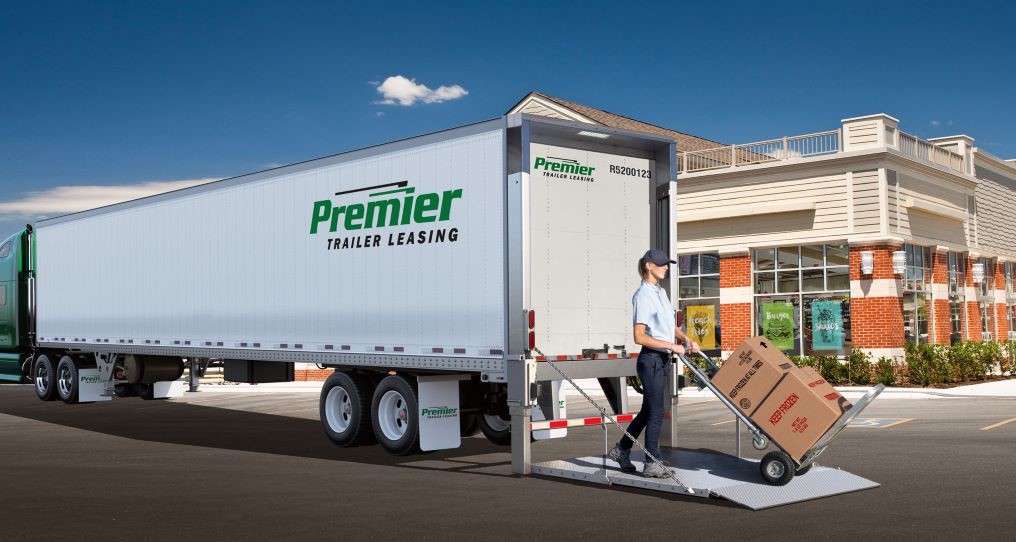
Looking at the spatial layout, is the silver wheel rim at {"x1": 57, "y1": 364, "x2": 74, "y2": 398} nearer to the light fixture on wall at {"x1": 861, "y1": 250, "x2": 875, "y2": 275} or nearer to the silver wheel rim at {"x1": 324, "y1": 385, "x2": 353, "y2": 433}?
the silver wheel rim at {"x1": 324, "y1": 385, "x2": 353, "y2": 433}

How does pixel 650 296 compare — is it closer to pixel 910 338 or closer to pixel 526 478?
pixel 526 478

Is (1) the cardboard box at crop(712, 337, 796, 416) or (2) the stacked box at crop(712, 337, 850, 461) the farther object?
(1) the cardboard box at crop(712, 337, 796, 416)

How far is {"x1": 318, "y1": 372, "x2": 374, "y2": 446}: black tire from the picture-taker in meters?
13.7

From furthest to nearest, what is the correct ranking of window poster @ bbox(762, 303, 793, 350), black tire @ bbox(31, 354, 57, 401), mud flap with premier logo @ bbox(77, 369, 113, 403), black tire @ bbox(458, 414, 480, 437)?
window poster @ bbox(762, 303, 793, 350) → black tire @ bbox(31, 354, 57, 401) → mud flap with premier logo @ bbox(77, 369, 113, 403) → black tire @ bbox(458, 414, 480, 437)

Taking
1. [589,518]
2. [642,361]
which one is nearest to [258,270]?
[642,361]

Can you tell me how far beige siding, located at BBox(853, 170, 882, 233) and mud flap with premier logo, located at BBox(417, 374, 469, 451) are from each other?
58.0ft

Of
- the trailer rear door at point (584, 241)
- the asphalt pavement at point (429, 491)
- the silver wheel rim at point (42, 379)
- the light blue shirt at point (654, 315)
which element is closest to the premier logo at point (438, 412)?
the asphalt pavement at point (429, 491)

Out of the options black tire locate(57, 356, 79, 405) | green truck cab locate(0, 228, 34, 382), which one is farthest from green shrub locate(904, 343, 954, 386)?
green truck cab locate(0, 228, 34, 382)

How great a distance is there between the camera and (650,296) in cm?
1045

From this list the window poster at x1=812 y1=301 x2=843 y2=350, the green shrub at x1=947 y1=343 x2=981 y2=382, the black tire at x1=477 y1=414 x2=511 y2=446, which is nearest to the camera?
the black tire at x1=477 y1=414 x2=511 y2=446

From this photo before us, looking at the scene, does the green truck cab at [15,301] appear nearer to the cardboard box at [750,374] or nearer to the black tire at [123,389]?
the black tire at [123,389]

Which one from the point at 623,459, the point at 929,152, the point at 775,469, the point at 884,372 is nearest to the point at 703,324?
the point at 884,372

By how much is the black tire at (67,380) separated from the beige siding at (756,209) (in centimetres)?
1701

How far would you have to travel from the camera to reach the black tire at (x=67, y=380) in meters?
21.8
